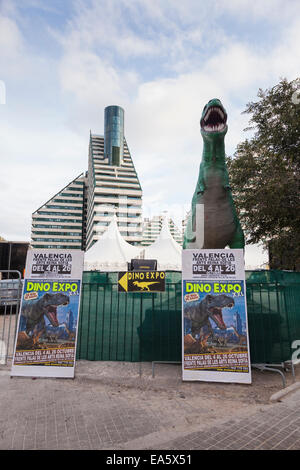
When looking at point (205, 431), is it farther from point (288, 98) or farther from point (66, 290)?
point (288, 98)

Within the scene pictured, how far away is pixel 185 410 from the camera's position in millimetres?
4125

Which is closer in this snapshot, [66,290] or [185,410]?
[185,410]

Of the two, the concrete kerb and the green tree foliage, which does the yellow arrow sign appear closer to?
the concrete kerb

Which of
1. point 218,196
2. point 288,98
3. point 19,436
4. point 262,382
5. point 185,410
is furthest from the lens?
point 288,98

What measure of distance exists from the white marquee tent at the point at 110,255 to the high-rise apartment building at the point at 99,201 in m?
46.7

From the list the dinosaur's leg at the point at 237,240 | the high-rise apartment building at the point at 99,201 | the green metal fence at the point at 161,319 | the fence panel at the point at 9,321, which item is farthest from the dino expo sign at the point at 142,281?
the high-rise apartment building at the point at 99,201

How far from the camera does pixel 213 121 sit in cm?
730

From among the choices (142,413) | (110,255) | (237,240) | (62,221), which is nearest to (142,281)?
(142,413)

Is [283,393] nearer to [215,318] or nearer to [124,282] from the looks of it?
[215,318]

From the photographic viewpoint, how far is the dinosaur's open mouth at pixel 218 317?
17.8 ft

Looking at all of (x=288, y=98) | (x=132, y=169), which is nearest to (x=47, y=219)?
(x=132, y=169)

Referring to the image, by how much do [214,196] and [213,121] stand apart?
6.17 feet
